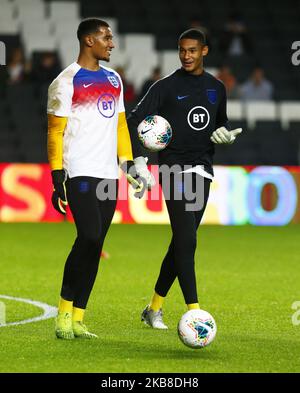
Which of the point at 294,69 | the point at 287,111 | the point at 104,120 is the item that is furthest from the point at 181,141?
the point at 294,69

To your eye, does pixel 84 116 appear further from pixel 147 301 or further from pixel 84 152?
pixel 147 301

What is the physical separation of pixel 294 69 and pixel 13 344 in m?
17.9

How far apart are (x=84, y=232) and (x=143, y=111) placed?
1.14 metres

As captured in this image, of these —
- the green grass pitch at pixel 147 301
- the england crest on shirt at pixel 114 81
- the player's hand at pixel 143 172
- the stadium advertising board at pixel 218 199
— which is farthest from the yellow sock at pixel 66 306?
the stadium advertising board at pixel 218 199

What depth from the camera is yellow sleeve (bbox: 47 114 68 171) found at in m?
7.94

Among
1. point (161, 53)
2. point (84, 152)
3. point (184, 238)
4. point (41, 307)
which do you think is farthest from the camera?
point (161, 53)

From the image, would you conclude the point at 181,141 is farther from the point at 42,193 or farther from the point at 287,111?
the point at 287,111

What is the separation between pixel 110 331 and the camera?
8578 mm

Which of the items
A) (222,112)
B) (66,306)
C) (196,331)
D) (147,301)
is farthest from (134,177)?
(147,301)

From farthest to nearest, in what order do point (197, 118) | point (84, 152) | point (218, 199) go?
point (218, 199) → point (197, 118) → point (84, 152)

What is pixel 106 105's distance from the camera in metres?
8.08

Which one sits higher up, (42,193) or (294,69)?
(294,69)

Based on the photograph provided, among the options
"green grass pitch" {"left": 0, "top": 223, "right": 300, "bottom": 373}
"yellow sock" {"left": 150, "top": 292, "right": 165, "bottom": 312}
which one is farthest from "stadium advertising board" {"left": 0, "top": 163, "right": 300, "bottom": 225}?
"yellow sock" {"left": 150, "top": 292, "right": 165, "bottom": 312}
